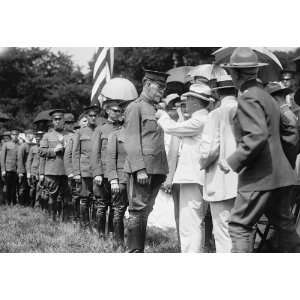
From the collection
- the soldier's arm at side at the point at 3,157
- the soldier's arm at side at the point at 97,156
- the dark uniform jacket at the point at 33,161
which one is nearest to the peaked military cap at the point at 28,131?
the dark uniform jacket at the point at 33,161

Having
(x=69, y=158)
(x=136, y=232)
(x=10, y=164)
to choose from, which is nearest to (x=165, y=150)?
(x=136, y=232)

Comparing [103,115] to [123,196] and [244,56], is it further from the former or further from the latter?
[244,56]

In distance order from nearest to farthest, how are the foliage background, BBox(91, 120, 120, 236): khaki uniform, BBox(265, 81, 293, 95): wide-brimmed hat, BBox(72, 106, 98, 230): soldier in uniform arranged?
BBox(265, 81, 293, 95): wide-brimmed hat → BBox(91, 120, 120, 236): khaki uniform → the foliage background → BBox(72, 106, 98, 230): soldier in uniform

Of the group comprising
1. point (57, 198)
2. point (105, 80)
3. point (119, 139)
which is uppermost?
point (105, 80)

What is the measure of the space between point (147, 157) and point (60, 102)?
5.53 metres

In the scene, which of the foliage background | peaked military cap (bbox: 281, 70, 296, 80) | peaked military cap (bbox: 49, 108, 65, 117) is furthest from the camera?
peaked military cap (bbox: 49, 108, 65, 117)

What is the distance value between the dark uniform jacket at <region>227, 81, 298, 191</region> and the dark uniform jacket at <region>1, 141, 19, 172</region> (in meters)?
11.2

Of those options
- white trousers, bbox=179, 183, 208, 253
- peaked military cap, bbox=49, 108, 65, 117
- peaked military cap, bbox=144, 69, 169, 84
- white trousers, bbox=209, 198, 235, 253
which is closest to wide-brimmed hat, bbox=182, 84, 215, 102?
peaked military cap, bbox=144, 69, 169, 84

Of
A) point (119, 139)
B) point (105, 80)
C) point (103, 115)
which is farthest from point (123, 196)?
point (105, 80)

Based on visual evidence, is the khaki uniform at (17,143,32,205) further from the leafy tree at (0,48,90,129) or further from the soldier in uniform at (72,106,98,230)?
the soldier in uniform at (72,106,98,230)

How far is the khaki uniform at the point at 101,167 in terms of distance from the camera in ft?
26.6

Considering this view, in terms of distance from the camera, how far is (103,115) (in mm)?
9562

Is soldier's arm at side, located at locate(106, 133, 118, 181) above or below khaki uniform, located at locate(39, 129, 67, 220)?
above

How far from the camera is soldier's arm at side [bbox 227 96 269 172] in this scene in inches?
174
